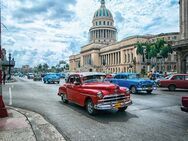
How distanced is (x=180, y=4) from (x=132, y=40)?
5648cm

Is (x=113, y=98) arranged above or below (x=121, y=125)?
above

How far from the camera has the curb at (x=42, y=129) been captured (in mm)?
6930

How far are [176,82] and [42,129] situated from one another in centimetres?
1644

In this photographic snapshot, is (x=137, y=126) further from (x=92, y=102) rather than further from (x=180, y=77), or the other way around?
(x=180, y=77)

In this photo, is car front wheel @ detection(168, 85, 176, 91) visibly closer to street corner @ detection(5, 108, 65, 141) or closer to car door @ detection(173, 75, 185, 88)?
car door @ detection(173, 75, 185, 88)

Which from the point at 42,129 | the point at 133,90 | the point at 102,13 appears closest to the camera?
the point at 42,129

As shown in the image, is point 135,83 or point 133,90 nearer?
point 135,83

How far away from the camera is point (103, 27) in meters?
140

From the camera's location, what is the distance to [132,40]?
4188 inches

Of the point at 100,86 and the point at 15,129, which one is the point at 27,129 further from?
the point at 100,86

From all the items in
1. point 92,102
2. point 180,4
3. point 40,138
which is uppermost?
point 180,4

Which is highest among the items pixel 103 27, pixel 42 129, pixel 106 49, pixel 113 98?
pixel 103 27

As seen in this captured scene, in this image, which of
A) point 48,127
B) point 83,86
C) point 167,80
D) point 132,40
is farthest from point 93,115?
point 132,40

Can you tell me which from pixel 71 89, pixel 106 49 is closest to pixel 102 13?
pixel 106 49
